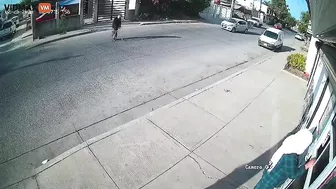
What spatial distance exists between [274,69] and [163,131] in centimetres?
956

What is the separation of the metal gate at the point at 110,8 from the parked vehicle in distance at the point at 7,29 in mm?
6189

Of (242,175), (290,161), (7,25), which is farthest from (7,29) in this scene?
(290,161)

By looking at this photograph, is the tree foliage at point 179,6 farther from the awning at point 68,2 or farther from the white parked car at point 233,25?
the awning at point 68,2

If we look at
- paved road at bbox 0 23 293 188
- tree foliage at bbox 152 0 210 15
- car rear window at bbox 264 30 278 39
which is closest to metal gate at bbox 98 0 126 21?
tree foliage at bbox 152 0 210 15

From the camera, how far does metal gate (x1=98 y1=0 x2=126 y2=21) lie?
20.7 metres

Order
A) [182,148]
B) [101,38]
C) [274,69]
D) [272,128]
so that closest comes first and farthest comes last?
[182,148] < [272,128] < [274,69] < [101,38]

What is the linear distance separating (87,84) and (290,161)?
23.7 feet

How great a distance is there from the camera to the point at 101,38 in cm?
1577

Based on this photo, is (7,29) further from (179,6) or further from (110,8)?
(179,6)

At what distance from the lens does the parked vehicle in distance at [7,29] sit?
50.3 feet

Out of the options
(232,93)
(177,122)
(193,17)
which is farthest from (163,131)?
(193,17)

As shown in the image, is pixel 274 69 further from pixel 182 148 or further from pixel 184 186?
pixel 184 186

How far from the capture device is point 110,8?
21.5 m

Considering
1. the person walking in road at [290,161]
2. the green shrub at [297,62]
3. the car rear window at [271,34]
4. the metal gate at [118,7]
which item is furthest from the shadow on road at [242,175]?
the metal gate at [118,7]
